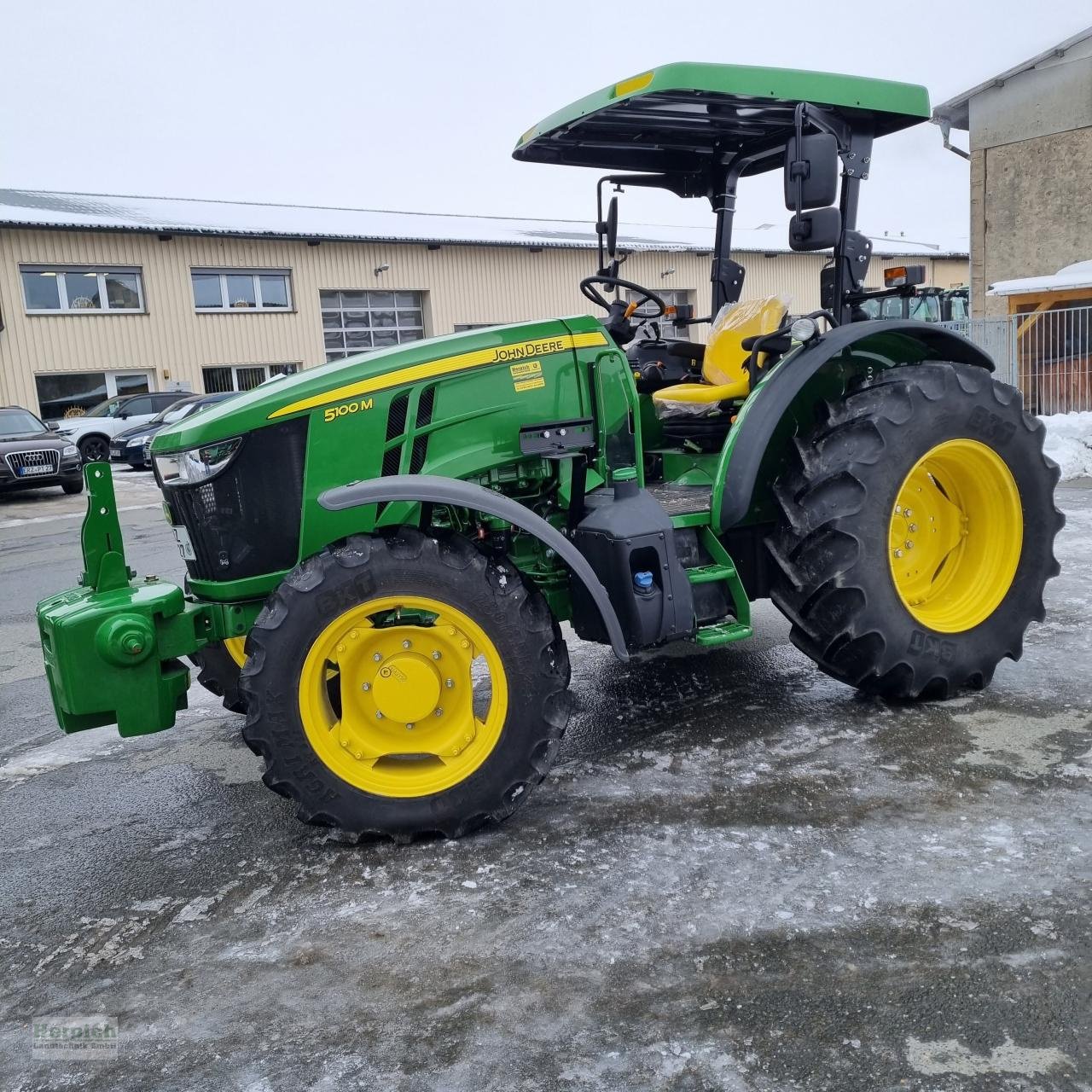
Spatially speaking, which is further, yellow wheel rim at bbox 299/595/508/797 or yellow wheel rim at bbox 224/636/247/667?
yellow wheel rim at bbox 224/636/247/667

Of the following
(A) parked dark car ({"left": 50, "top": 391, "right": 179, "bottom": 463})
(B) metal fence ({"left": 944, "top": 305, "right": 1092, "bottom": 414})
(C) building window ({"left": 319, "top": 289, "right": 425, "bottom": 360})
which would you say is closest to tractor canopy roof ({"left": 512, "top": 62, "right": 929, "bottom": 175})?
(B) metal fence ({"left": 944, "top": 305, "right": 1092, "bottom": 414})

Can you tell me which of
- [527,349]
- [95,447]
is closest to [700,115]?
[527,349]

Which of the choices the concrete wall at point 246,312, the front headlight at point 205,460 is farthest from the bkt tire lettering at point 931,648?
the concrete wall at point 246,312

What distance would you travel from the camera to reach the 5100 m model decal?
329cm

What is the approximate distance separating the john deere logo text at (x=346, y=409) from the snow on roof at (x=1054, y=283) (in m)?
13.6

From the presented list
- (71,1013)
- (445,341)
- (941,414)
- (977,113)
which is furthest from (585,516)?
(977,113)

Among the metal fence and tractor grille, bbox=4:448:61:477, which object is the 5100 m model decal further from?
tractor grille, bbox=4:448:61:477

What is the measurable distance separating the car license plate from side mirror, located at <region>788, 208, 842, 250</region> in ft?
8.06

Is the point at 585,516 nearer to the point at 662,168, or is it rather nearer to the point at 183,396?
the point at 662,168

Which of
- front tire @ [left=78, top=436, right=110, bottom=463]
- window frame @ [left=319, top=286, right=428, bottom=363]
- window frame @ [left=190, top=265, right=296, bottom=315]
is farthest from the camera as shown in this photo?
window frame @ [left=319, top=286, right=428, bottom=363]

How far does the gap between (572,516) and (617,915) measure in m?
1.48

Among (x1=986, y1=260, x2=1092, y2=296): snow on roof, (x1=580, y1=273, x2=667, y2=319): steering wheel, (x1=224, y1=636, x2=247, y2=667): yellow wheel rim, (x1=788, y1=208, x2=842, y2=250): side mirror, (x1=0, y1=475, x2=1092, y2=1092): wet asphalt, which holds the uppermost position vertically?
(x1=986, y1=260, x2=1092, y2=296): snow on roof

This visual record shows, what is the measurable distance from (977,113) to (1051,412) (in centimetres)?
692

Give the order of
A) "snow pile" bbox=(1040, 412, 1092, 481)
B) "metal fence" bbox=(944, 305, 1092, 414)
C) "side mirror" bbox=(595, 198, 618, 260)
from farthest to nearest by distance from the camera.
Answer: "metal fence" bbox=(944, 305, 1092, 414) → "snow pile" bbox=(1040, 412, 1092, 481) → "side mirror" bbox=(595, 198, 618, 260)
